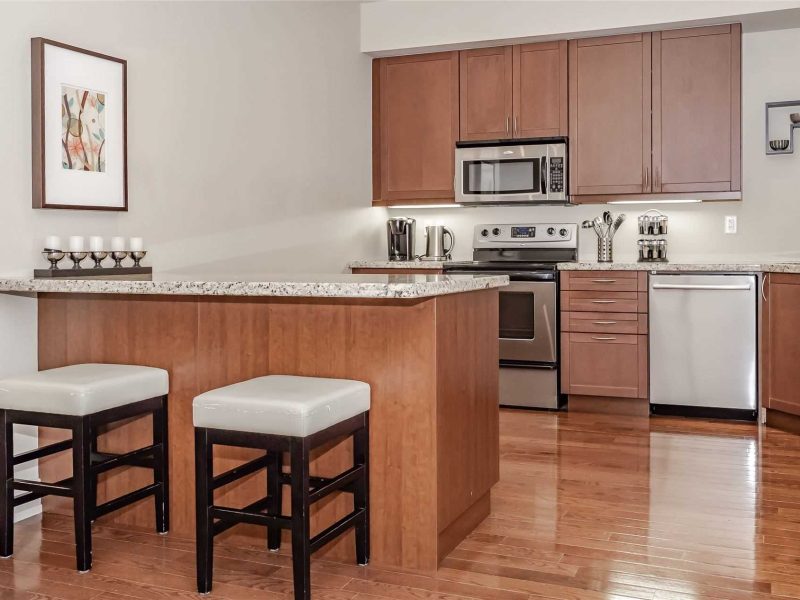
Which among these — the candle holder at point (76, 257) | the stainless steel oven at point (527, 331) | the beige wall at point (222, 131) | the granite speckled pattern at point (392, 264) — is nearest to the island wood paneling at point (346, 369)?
the candle holder at point (76, 257)

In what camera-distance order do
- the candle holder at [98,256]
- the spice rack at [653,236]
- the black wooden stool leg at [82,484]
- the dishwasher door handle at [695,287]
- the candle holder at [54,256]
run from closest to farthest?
1. the black wooden stool leg at [82,484]
2. the candle holder at [54,256]
3. the candle holder at [98,256]
4. the dishwasher door handle at [695,287]
5. the spice rack at [653,236]

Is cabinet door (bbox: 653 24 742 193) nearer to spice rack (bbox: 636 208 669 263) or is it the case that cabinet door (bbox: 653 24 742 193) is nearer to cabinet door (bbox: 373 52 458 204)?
spice rack (bbox: 636 208 669 263)

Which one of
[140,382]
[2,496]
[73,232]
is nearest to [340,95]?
[73,232]

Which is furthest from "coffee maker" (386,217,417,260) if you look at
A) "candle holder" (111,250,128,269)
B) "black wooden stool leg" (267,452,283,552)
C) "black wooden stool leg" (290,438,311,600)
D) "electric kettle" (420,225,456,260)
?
"black wooden stool leg" (290,438,311,600)

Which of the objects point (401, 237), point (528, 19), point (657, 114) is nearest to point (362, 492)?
point (401, 237)

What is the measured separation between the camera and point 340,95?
17.0ft

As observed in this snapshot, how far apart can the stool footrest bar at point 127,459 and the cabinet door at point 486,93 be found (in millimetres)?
3374

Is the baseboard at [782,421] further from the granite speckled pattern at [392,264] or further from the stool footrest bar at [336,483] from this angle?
the stool footrest bar at [336,483]

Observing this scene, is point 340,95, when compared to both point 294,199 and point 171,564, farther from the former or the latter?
point 171,564

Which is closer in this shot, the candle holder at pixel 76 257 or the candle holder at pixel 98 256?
the candle holder at pixel 76 257

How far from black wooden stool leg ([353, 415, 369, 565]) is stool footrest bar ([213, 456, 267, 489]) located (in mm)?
282

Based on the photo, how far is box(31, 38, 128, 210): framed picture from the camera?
3.00m

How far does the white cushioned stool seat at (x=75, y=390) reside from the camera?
2.46m

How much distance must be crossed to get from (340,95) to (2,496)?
3335 mm
